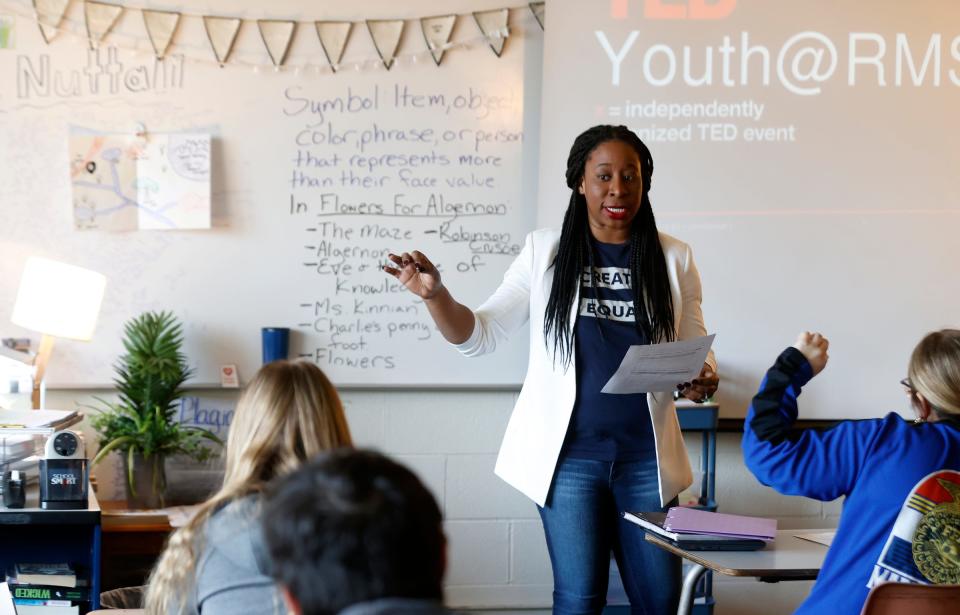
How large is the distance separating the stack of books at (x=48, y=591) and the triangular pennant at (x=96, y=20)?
1.79 meters

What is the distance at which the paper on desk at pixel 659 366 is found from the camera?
2.11 metres

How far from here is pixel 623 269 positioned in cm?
237

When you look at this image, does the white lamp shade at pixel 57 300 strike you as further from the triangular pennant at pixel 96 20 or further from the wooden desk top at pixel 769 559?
the wooden desk top at pixel 769 559

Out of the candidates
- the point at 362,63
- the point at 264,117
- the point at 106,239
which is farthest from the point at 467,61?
the point at 106,239

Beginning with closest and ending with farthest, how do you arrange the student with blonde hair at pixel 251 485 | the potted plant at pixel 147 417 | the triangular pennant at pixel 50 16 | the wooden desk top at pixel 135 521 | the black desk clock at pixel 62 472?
the student with blonde hair at pixel 251 485 < the black desk clock at pixel 62 472 < the wooden desk top at pixel 135 521 < the potted plant at pixel 147 417 < the triangular pennant at pixel 50 16

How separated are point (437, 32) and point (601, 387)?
1786mm

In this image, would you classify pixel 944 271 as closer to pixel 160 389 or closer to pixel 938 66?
pixel 938 66

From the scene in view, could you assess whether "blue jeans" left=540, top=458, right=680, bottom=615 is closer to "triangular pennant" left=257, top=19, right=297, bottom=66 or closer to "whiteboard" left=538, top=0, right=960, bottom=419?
"whiteboard" left=538, top=0, right=960, bottom=419

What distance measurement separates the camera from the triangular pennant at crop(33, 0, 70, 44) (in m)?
3.48

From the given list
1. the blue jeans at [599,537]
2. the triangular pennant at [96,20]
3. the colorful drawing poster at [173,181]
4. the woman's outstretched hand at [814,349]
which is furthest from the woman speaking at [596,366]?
the triangular pennant at [96,20]

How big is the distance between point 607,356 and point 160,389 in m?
1.72

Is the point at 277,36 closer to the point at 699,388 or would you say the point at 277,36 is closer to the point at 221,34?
the point at 221,34

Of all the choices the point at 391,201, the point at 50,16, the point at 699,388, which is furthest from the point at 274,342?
the point at 699,388

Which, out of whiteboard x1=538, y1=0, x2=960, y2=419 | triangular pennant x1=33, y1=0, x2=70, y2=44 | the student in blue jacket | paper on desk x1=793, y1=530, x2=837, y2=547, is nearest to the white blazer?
paper on desk x1=793, y1=530, x2=837, y2=547
